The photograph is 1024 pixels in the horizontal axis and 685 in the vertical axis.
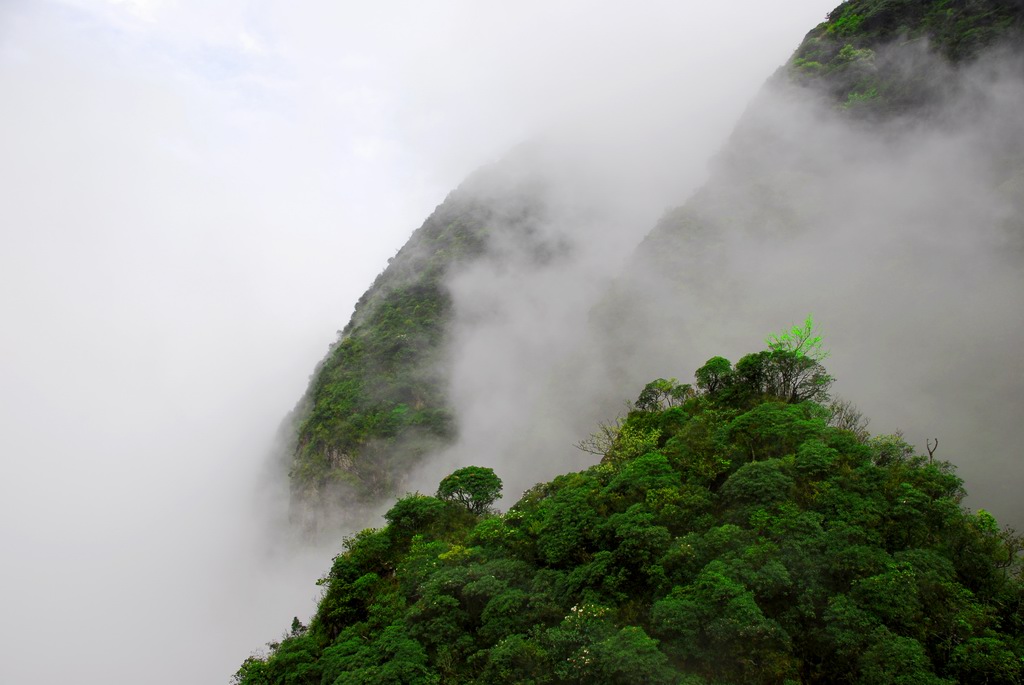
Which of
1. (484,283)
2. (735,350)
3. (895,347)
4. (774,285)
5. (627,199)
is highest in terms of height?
(627,199)

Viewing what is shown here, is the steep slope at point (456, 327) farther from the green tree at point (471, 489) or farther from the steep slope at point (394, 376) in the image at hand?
the green tree at point (471, 489)

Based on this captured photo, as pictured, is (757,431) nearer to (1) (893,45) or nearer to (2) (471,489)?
(2) (471,489)

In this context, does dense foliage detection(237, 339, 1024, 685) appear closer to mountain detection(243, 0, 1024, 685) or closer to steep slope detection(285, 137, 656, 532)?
mountain detection(243, 0, 1024, 685)

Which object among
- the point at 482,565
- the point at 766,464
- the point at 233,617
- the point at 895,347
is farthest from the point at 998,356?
the point at 233,617

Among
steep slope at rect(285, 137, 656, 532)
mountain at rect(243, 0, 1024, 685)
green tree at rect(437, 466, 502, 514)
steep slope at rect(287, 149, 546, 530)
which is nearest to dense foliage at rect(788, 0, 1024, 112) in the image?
mountain at rect(243, 0, 1024, 685)

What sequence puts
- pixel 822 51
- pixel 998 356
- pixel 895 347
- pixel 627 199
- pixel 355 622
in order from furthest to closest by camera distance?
pixel 627 199, pixel 822 51, pixel 895 347, pixel 998 356, pixel 355 622

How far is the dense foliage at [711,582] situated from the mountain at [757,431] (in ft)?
0.37

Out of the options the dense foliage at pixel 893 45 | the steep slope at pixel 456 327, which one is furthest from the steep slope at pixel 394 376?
the dense foliage at pixel 893 45

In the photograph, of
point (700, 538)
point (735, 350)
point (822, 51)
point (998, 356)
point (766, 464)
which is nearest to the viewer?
point (700, 538)

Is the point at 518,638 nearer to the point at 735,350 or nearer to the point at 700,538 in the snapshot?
the point at 700,538

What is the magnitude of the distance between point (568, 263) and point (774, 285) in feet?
144

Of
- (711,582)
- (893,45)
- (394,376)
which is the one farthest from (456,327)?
(711,582)

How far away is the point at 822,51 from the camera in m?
73.6

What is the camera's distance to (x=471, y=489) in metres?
40.0
